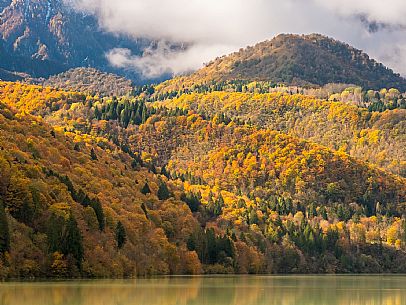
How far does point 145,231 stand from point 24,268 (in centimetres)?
4997

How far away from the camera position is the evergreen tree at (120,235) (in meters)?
135

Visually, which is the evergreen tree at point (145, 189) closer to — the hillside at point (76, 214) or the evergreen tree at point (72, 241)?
the hillside at point (76, 214)

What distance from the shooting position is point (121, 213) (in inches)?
5979

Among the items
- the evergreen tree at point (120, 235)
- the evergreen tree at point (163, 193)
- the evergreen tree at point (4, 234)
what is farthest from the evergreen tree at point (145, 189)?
the evergreen tree at point (4, 234)

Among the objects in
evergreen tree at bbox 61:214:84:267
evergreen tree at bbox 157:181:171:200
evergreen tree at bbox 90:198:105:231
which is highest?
evergreen tree at bbox 157:181:171:200


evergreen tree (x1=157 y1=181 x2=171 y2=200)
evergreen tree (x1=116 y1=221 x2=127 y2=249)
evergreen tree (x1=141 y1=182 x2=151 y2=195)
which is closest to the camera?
evergreen tree (x1=116 y1=221 x2=127 y2=249)

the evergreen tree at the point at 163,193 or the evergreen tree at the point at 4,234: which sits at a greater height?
the evergreen tree at the point at 163,193

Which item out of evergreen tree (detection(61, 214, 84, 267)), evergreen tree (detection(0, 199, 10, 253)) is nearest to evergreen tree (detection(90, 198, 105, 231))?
evergreen tree (detection(61, 214, 84, 267))

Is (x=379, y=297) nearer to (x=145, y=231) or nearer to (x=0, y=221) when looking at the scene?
(x=0, y=221)

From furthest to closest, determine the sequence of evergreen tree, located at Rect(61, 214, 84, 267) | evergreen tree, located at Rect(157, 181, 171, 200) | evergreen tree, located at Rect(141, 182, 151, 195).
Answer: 1. evergreen tree, located at Rect(157, 181, 171, 200)
2. evergreen tree, located at Rect(141, 182, 151, 195)
3. evergreen tree, located at Rect(61, 214, 84, 267)

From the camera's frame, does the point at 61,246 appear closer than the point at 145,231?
Yes

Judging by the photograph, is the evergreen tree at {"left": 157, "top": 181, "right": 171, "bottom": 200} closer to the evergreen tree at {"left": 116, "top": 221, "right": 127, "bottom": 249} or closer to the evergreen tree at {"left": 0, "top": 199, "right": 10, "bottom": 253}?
the evergreen tree at {"left": 116, "top": 221, "right": 127, "bottom": 249}

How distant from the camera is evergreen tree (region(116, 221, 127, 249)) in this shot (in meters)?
135

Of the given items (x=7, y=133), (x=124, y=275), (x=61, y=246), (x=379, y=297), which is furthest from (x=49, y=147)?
(x=379, y=297)
